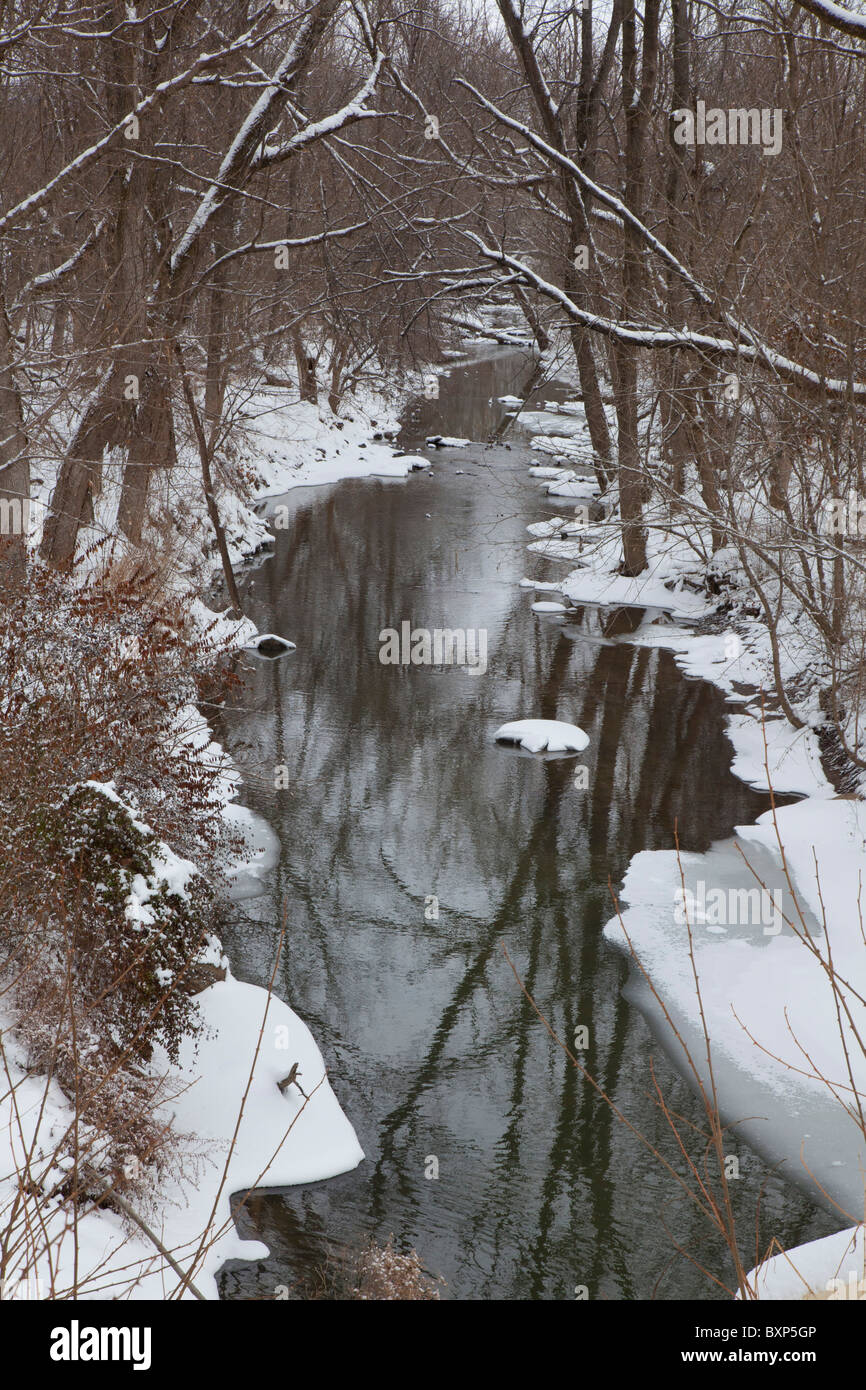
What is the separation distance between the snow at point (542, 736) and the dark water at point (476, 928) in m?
0.25

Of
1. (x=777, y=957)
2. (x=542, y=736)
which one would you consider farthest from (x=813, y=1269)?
(x=542, y=736)

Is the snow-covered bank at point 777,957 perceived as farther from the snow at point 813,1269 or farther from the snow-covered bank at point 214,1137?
the snow-covered bank at point 214,1137

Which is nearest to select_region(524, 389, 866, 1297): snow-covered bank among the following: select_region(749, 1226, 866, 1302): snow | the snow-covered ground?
select_region(749, 1226, 866, 1302): snow

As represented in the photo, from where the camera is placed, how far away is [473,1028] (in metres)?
8.61

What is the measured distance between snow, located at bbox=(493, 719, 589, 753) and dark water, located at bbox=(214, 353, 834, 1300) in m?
0.25

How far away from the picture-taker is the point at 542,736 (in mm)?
14055

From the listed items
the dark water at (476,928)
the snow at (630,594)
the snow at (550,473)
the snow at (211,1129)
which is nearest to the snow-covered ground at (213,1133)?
the snow at (211,1129)

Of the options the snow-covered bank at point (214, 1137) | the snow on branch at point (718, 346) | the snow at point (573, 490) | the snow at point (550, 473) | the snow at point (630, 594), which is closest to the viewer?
the snow-covered bank at point (214, 1137)

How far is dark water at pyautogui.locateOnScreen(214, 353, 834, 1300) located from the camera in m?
6.68

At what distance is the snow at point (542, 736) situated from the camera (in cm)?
1395

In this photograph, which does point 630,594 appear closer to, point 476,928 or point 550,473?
point 550,473

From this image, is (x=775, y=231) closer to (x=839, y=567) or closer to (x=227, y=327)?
(x=839, y=567)
